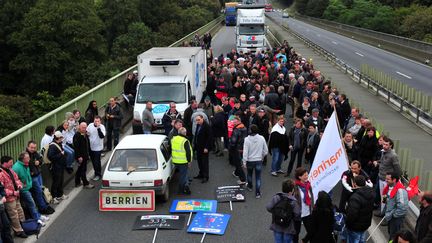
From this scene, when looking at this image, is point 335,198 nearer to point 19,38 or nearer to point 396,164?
point 396,164

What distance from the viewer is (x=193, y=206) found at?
37.8 ft

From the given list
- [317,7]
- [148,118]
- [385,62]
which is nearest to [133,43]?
[385,62]

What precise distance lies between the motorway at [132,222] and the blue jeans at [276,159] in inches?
23.8

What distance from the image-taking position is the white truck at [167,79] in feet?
57.2

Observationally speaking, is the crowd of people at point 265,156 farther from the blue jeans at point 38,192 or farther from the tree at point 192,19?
the tree at point 192,19

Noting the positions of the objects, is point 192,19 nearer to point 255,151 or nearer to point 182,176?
point 182,176

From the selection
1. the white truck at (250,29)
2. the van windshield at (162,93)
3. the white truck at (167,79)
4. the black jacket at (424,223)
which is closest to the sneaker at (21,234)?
the black jacket at (424,223)

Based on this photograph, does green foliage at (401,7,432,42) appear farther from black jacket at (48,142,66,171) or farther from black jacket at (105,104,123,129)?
black jacket at (48,142,66,171)

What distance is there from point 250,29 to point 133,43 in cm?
1570

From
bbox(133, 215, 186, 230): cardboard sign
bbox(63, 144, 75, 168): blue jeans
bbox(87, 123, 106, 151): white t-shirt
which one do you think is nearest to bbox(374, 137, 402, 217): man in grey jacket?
bbox(133, 215, 186, 230): cardboard sign

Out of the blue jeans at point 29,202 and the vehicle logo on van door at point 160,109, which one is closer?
the blue jeans at point 29,202

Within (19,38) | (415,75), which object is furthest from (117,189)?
(19,38)

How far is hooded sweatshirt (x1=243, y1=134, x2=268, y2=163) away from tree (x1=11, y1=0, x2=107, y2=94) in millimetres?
37509

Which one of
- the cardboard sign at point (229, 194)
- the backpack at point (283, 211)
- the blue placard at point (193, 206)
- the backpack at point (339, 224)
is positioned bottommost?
the blue placard at point (193, 206)
